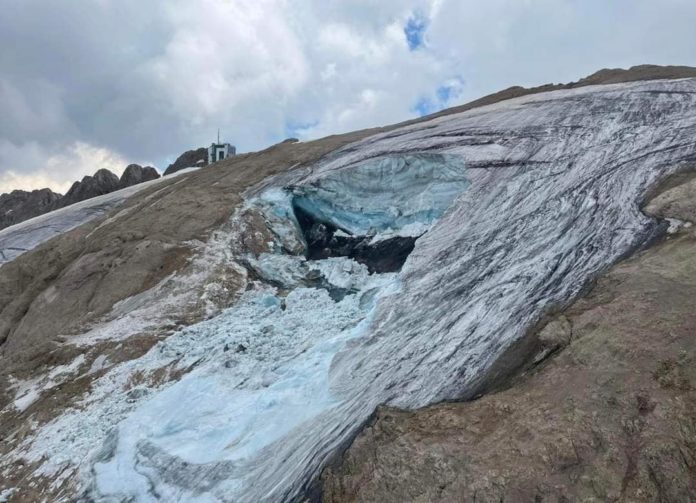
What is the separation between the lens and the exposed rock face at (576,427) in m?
7.26

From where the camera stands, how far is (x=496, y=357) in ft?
34.5

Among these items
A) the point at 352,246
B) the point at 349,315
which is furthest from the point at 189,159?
the point at 349,315

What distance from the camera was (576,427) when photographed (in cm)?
792

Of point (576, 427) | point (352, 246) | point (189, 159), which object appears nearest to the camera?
point (576, 427)

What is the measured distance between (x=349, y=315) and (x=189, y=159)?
5188cm

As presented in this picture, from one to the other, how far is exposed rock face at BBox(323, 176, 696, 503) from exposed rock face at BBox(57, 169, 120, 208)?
168ft

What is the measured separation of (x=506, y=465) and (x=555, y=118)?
1636 cm

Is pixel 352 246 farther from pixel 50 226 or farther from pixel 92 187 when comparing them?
pixel 92 187

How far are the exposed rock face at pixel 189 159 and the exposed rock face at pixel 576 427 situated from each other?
54895mm

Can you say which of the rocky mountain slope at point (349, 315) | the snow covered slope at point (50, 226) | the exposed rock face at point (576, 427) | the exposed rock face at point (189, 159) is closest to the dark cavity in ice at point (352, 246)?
the rocky mountain slope at point (349, 315)

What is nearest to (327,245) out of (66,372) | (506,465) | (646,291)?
(66,372)

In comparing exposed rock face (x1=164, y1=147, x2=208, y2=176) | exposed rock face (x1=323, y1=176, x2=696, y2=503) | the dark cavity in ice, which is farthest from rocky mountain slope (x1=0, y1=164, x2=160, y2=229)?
exposed rock face (x1=323, y1=176, x2=696, y2=503)

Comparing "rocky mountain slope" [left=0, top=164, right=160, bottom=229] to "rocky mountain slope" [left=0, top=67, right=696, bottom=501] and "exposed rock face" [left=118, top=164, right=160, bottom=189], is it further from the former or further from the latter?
"rocky mountain slope" [left=0, top=67, right=696, bottom=501]

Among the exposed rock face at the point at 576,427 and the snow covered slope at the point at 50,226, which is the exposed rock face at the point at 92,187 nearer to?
the snow covered slope at the point at 50,226
